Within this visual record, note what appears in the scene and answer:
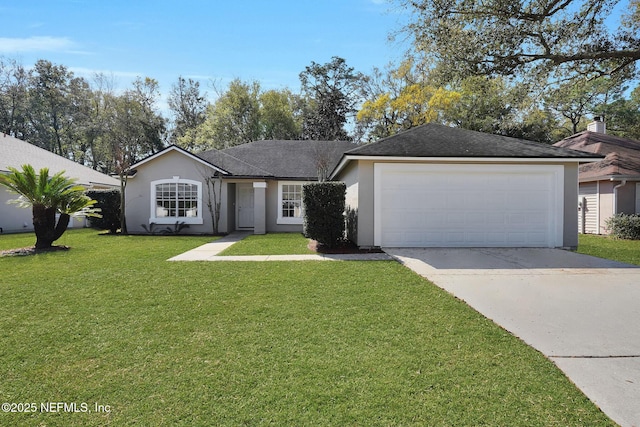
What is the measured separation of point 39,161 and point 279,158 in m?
13.3

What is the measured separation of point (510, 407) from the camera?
2.60 meters

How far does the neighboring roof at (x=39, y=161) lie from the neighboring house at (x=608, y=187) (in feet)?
81.3

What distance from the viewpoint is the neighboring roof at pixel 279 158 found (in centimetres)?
1620

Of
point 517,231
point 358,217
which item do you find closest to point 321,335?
point 358,217

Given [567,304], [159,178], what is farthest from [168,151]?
[567,304]

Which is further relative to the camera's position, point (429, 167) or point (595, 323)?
point (429, 167)

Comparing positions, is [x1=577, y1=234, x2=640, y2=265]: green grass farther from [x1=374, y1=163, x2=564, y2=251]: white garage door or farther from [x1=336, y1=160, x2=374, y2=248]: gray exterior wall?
[x1=336, y1=160, x2=374, y2=248]: gray exterior wall

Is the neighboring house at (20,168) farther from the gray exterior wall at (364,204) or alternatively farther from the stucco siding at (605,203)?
the stucco siding at (605,203)

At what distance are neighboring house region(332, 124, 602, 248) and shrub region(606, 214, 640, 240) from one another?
5658 mm

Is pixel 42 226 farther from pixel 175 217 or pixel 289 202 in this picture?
pixel 289 202

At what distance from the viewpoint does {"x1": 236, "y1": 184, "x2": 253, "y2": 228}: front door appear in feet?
56.5

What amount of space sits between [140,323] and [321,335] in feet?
7.54

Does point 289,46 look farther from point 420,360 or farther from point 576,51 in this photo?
point 420,360

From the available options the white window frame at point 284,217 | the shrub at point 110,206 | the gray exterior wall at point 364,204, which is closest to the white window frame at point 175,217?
the shrub at point 110,206
